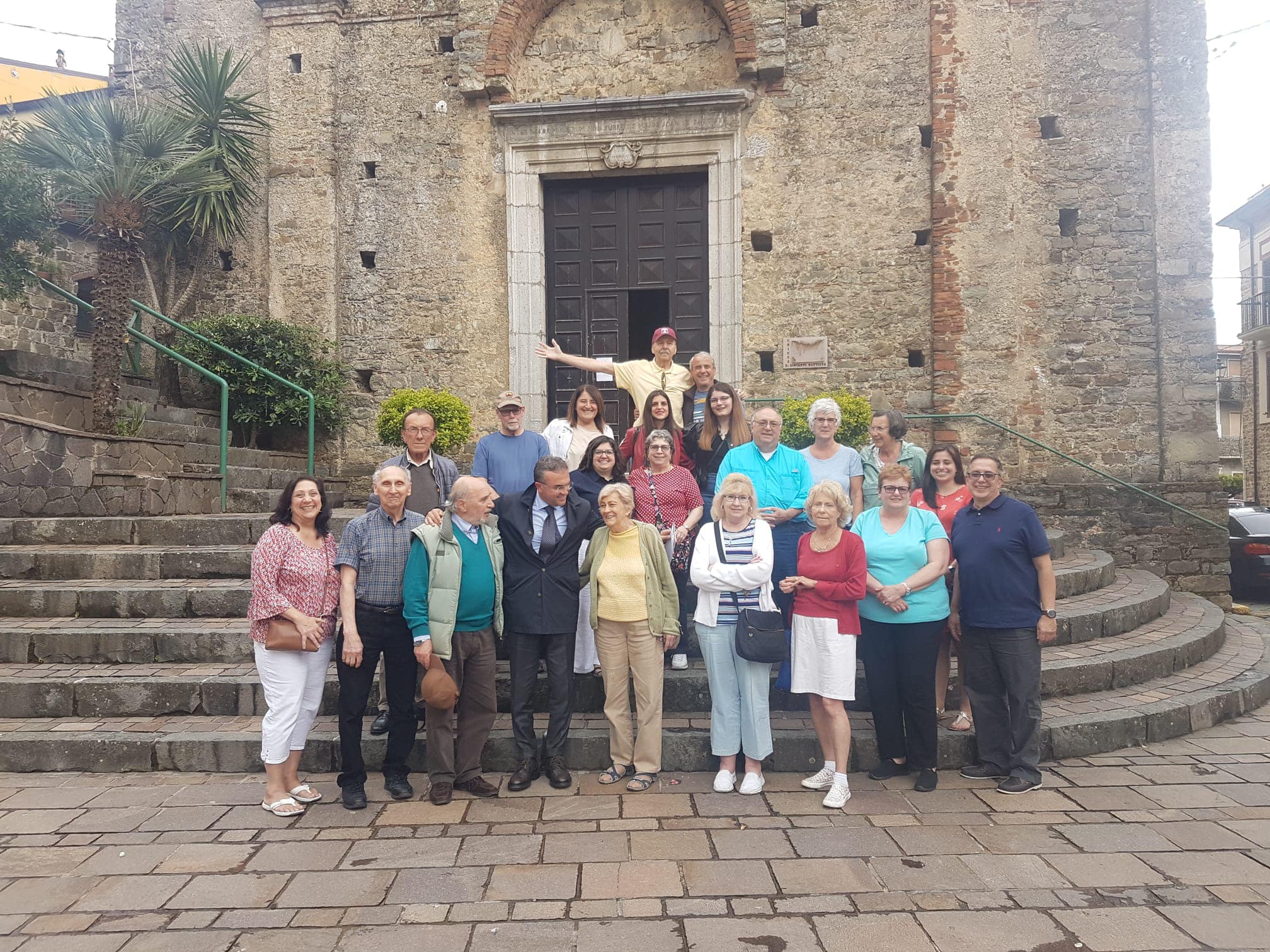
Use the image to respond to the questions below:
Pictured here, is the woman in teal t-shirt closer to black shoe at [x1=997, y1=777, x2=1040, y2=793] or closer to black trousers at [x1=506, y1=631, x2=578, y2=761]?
black shoe at [x1=997, y1=777, x2=1040, y2=793]

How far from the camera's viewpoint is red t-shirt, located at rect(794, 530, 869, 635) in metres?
4.29

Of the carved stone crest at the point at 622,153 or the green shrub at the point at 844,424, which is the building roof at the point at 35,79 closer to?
the carved stone crest at the point at 622,153

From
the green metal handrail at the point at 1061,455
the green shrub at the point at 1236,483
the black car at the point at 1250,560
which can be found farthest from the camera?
the green shrub at the point at 1236,483

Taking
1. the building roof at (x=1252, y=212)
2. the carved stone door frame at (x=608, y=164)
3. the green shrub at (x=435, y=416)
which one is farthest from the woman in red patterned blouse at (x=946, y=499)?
the building roof at (x=1252, y=212)

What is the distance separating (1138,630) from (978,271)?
480 cm

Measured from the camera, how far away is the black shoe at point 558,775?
443 centimetres

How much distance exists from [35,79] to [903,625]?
27.6 meters

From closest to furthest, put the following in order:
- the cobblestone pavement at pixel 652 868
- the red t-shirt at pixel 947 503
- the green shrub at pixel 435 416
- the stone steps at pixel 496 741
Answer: the cobblestone pavement at pixel 652 868 → the stone steps at pixel 496 741 → the red t-shirt at pixel 947 503 → the green shrub at pixel 435 416

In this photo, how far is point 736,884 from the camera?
3.41 metres

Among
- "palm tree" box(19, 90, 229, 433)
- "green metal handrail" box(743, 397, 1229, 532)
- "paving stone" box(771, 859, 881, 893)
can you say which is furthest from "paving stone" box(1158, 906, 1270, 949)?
"palm tree" box(19, 90, 229, 433)

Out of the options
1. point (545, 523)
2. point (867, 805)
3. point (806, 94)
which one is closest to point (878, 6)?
point (806, 94)

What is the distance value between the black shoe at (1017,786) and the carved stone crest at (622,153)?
8349 millimetres

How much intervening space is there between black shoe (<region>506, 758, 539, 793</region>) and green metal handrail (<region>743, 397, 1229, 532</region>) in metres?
5.73

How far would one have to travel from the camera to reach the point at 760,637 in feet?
14.1
